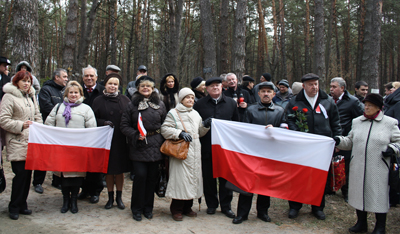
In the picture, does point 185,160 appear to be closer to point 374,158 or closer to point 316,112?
point 316,112

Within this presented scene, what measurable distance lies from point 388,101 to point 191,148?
395 centimetres

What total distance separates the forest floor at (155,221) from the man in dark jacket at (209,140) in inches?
9.3

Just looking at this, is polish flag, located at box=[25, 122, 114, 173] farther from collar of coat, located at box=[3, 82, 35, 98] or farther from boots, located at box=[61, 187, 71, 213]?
collar of coat, located at box=[3, 82, 35, 98]

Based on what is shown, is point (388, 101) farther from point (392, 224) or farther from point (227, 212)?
point (227, 212)

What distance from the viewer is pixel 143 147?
15.0 feet

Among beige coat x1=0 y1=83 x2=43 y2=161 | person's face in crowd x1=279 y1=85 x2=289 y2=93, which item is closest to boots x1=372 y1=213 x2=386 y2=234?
person's face in crowd x1=279 y1=85 x2=289 y2=93

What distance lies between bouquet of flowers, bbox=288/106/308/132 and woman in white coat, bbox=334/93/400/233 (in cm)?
78

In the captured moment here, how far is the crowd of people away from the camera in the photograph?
4215 millimetres

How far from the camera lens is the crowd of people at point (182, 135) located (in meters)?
4.21

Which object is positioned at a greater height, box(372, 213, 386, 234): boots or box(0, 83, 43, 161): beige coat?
box(0, 83, 43, 161): beige coat

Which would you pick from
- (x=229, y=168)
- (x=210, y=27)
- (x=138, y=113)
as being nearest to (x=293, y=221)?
(x=229, y=168)

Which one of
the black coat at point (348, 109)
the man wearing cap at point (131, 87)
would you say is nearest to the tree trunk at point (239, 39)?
the man wearing cap at point (131, 87)

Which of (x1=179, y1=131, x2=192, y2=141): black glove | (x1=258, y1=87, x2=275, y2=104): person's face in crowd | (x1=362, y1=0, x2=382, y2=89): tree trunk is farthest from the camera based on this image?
(x1=362, y1=0, x2=382, y2=89): tree trunk

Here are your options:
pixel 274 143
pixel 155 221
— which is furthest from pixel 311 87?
pixel 155 221
